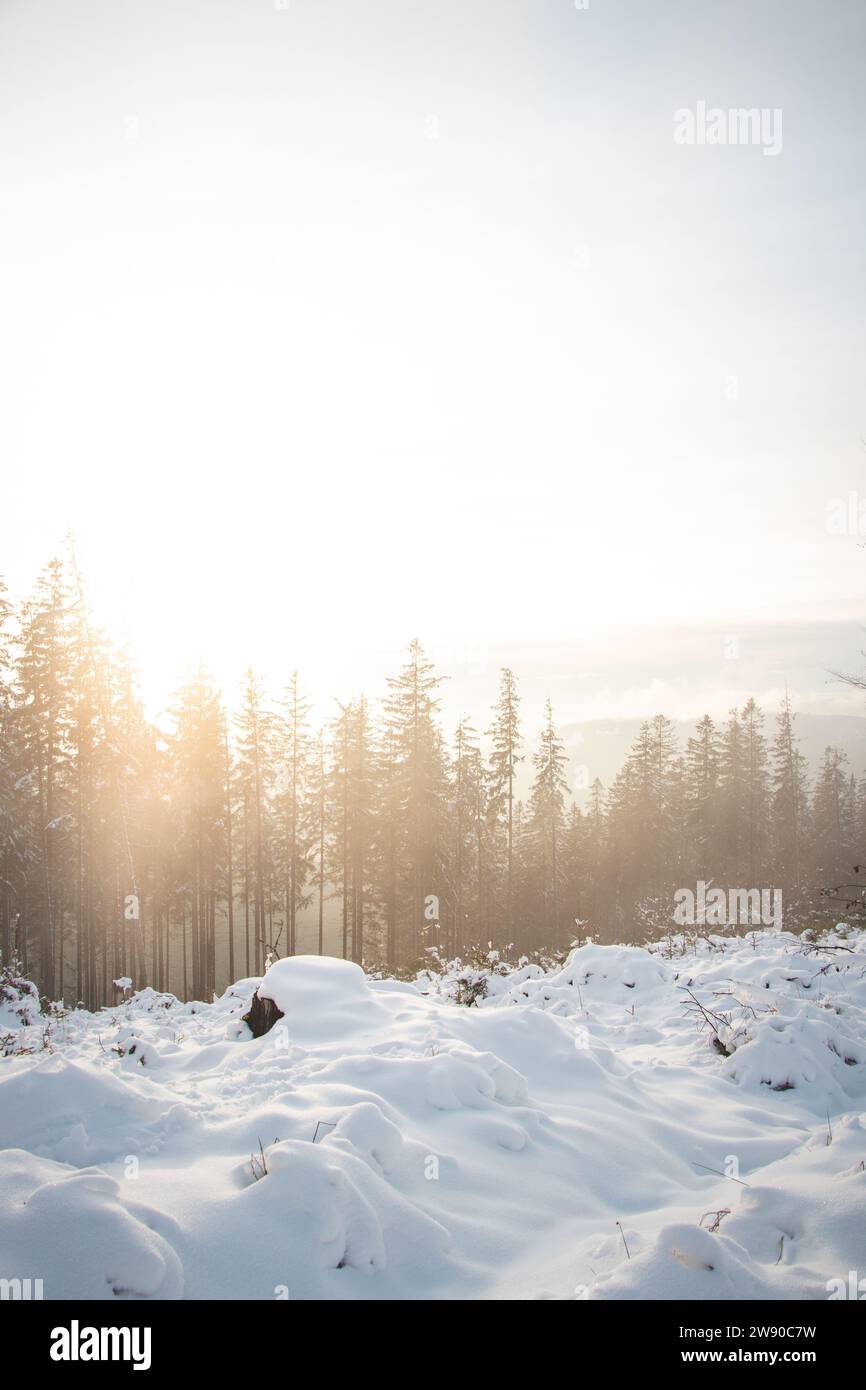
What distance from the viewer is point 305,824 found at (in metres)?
34.2

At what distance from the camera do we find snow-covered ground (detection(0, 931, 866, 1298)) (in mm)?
3510

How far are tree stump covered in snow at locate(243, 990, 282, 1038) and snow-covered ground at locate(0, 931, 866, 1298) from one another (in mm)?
162

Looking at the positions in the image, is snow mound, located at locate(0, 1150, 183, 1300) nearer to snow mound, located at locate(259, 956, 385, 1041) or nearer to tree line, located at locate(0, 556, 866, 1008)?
snow mound, located at locate(259, 956, 385, 1041)

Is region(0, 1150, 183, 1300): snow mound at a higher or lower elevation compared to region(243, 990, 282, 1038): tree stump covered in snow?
higher

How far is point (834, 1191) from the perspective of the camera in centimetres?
445

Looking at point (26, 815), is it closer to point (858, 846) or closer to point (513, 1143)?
point (513, 1143)

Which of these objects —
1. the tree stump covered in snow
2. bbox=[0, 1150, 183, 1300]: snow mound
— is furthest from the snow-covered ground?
the tree stump covered in snow

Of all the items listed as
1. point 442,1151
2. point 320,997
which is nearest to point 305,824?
point 320,997

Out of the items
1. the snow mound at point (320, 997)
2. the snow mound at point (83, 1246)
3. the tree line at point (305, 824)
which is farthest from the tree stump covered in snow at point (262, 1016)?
the tree line at point (305, 824)

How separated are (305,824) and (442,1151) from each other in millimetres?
30018
